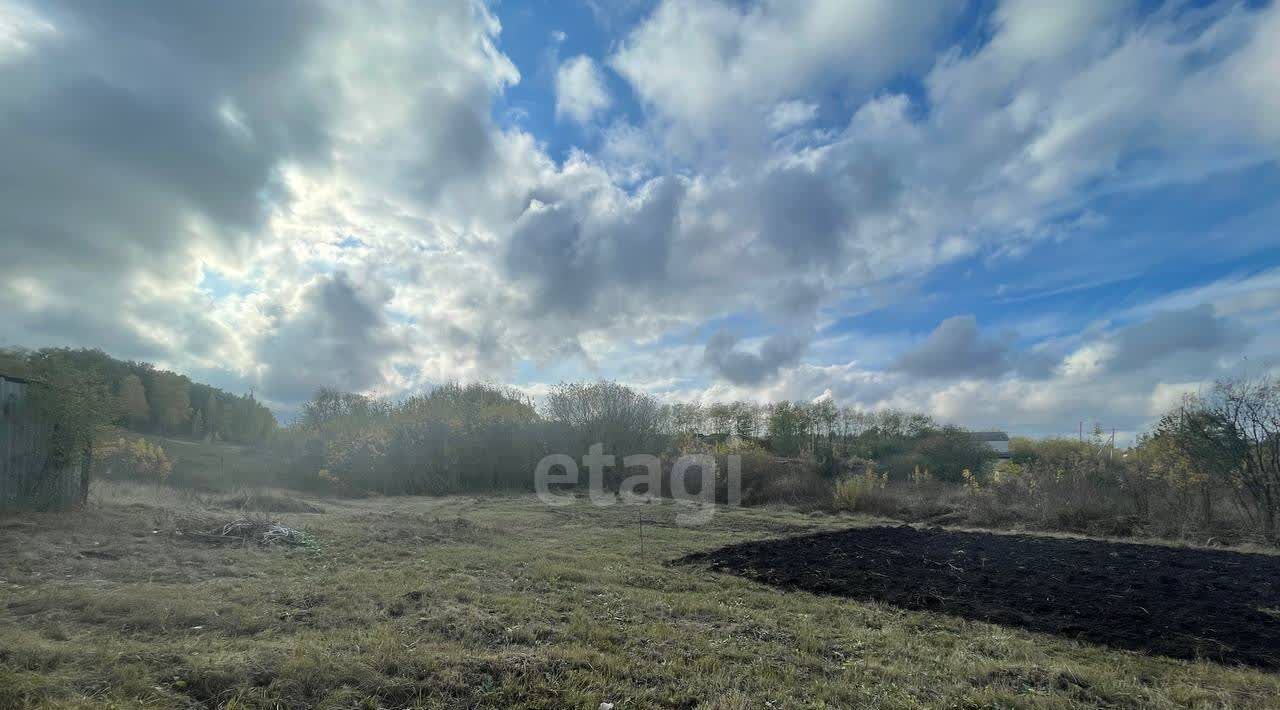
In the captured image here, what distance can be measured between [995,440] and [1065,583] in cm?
3882

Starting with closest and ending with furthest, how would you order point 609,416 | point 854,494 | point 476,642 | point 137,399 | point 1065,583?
1. point 476,642
2. point 1065,583
3. point 854,494
4. point 609,416
5. point 137,399

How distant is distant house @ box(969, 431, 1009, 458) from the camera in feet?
109

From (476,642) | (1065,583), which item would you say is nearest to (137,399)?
(476,642)

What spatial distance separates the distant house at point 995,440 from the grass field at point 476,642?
30003mm

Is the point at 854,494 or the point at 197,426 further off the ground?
the point at 197,426

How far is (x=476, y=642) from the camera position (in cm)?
484

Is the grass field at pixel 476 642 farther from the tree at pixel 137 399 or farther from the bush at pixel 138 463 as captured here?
the tree at pixel 137 399

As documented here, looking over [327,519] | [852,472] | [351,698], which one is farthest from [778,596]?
[852,472]

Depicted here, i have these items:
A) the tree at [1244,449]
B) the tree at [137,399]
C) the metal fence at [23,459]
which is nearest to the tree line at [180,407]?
the tree at [137,399]

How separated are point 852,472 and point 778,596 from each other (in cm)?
1982

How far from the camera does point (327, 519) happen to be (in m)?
12.4

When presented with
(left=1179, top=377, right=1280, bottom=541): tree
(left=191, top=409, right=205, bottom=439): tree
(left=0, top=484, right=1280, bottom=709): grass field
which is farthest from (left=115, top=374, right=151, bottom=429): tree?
(left=1179, top=377, right=1280, bottom=541): tree

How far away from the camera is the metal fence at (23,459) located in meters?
9.30

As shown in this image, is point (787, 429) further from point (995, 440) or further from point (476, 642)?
point (476, 642)
